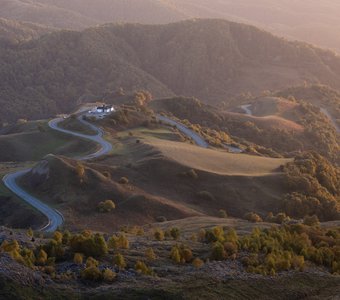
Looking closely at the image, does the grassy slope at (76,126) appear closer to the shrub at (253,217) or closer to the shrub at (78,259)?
the shrub at (253,217)

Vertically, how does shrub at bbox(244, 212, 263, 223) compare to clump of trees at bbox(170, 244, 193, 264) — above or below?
below

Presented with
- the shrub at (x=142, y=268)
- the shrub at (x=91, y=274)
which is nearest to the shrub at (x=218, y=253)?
the shrub at (x=142, y=268)

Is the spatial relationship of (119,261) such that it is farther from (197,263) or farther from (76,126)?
(76,126)

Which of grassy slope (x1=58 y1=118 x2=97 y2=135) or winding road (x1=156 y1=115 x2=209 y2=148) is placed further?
winding road (x1=156 y1=115 x2=209 y2=148)

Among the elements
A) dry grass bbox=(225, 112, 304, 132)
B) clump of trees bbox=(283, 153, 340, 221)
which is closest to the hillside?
dry grass bbox=(225, 112, 304, 132)

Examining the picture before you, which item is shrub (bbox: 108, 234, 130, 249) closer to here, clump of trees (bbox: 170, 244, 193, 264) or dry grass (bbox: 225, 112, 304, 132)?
clump of trees (bbox: 170, 244, 193, 264)

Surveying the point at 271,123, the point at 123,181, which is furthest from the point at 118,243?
the point at 271,123
